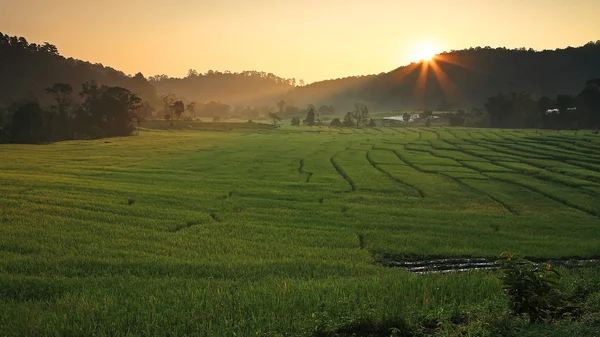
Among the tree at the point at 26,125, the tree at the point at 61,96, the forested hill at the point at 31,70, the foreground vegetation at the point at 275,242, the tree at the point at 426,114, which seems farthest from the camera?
the tree at the point at 426,114

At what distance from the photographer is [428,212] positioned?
85.8 feet

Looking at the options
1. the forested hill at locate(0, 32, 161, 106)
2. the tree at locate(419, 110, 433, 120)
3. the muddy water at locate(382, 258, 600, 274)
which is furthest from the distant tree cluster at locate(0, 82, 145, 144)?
the tree at locate(419, 110, 433, 120)

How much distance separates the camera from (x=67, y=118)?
8719 cm

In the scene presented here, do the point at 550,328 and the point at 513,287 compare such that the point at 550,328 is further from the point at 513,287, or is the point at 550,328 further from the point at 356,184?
the point at 356,184

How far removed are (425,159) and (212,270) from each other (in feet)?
134

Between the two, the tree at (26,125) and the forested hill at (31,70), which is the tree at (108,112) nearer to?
the tree at (26,125)

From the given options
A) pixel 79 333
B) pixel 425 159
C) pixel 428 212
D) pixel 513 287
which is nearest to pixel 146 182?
pixel 428 212

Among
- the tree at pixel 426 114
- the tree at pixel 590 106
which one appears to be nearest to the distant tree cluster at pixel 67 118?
the tree at pixel 426 114

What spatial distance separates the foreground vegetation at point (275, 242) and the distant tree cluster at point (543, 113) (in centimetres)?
6875

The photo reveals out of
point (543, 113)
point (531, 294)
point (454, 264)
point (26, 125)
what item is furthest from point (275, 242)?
point (543, 113)

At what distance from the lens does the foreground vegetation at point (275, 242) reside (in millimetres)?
9555

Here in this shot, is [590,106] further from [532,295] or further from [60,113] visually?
[60,113]

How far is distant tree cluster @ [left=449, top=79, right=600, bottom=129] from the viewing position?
103250 mm

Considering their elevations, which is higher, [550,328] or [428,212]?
[550,328]
